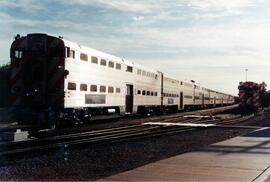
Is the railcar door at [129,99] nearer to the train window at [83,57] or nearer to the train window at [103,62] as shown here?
the train window at [103,62]

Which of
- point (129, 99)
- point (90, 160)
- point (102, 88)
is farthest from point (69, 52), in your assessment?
point (90, 160)

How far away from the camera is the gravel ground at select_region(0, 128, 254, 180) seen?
1041cm

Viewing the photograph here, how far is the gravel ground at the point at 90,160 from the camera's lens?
410 inches

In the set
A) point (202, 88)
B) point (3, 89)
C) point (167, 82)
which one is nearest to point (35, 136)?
point (3, 89)

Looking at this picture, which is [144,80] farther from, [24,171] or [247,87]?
[24,171]

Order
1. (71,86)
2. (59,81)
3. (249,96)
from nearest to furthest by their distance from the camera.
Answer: (59,81), (71,86), (249,96)

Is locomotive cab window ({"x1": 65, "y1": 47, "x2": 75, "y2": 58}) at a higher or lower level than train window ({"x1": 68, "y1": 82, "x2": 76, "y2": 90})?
higher

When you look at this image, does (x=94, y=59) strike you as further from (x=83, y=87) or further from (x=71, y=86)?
(x=71, y=86)

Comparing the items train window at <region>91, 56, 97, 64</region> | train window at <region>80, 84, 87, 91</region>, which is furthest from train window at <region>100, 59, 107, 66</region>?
train window at <region>80, 84, 87, 91</region>

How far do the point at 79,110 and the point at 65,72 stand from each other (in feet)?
9.96

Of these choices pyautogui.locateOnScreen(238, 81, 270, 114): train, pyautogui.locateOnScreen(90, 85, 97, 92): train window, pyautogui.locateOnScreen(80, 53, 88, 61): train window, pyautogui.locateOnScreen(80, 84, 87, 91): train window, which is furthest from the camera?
pyautogui.locateOnScreen(238, 81, 270, 114): train

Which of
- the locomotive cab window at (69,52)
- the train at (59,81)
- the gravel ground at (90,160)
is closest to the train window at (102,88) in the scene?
the train at (59,81)

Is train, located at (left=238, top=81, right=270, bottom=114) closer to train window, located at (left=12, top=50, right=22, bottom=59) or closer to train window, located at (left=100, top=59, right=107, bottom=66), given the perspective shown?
train window, located at (left=100, top=59, right=107, bottom=66)

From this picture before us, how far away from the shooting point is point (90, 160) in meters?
12.7
